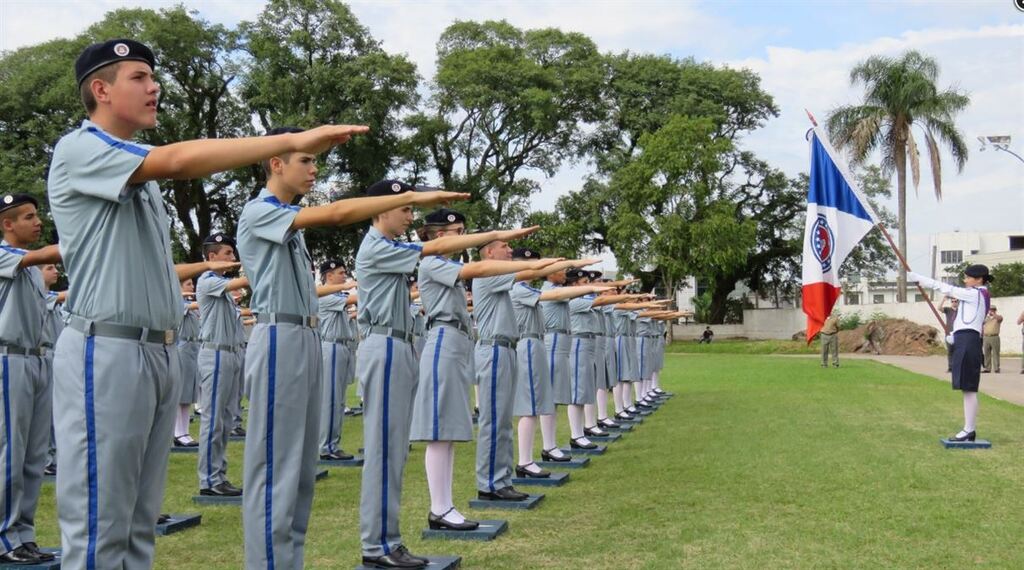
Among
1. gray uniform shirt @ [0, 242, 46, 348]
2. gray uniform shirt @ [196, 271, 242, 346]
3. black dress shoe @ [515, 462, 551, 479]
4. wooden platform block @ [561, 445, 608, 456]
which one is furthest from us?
wooden platform block @ [561, 445, 608, 456]

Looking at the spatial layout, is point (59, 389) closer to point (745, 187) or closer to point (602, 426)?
point (602, 426)

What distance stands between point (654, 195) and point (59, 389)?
133 feet

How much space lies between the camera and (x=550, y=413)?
32.5 ft

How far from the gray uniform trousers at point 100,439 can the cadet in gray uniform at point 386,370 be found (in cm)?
244

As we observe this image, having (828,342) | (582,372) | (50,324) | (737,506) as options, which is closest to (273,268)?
(50,324)

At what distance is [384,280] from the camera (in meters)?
6.15

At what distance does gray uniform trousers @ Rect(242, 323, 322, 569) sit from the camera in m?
4.85

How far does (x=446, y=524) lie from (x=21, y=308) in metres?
3.10

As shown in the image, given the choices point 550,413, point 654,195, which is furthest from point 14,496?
point 654,195

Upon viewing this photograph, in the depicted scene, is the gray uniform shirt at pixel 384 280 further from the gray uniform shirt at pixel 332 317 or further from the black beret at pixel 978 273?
the black beret at pixel 978 273

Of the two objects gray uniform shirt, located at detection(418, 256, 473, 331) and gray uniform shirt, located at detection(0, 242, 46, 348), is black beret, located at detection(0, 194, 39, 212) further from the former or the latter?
gray uniform shirt, located at detection(418, 256, 473, 331)

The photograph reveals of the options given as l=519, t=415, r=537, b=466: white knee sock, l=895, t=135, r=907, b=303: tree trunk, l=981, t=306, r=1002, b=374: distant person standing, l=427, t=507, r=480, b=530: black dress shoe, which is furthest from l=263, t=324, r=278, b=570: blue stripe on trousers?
l=895, t=135, r=907, b=303: tree trunk

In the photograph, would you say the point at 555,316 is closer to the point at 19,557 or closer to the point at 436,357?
the point at 436,357

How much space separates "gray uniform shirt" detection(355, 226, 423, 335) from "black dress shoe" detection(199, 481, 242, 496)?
117 inches
